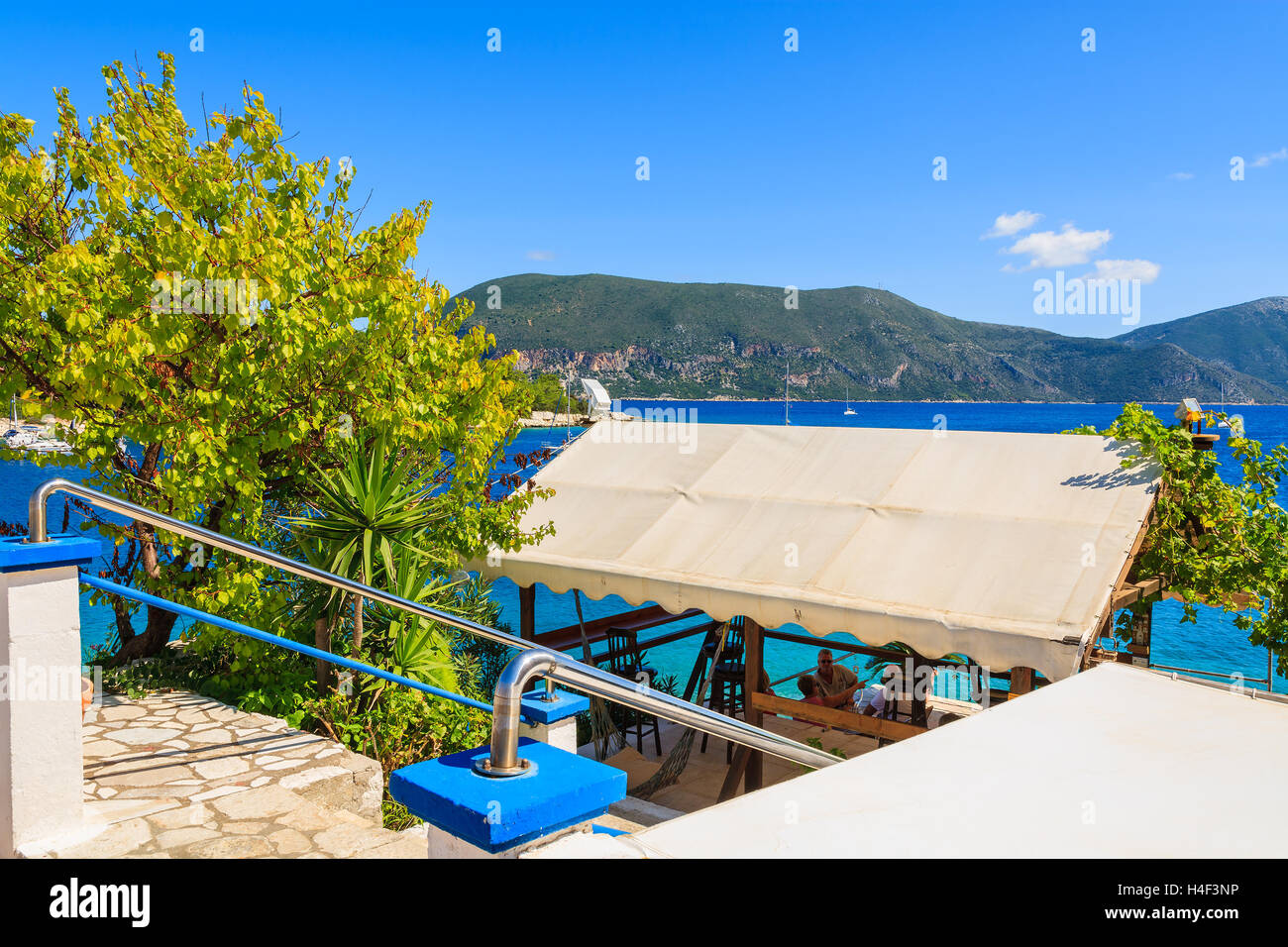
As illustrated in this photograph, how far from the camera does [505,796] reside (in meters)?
1.58

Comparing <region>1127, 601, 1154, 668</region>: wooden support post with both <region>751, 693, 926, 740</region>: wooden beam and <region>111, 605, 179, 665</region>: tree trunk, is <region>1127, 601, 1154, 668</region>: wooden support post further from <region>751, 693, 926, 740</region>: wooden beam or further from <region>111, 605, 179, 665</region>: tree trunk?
<region>111, 605, 179, 665</region>: tree trunk

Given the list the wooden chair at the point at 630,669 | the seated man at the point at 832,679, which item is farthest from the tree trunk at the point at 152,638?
the seated man at the point at 832,679

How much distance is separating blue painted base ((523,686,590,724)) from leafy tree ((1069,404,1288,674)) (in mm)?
6038

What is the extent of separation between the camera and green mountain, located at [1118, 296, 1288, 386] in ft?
554

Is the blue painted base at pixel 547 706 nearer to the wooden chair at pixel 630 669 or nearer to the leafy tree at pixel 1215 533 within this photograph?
the leafy tree at pixel 1215 533

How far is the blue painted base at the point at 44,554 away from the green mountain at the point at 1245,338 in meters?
195

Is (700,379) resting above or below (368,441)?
above

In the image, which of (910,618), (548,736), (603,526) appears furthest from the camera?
(603,526)

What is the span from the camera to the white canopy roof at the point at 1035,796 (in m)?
2.02

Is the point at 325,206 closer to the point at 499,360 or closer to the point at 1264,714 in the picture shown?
the point at 499,360
